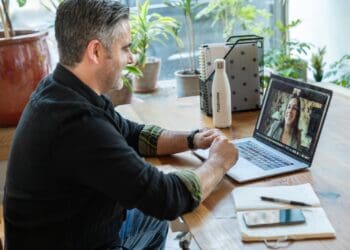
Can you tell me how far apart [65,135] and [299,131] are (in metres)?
0.65

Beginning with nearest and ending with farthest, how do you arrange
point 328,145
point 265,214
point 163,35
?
point 265,214 → point 328,145 → point 163,35

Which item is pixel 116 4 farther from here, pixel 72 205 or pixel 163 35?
pixel 163 35

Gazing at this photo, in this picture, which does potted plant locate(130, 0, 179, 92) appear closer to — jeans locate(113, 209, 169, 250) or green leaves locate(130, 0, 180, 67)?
green leaves locate(130, 0, 180, 67)

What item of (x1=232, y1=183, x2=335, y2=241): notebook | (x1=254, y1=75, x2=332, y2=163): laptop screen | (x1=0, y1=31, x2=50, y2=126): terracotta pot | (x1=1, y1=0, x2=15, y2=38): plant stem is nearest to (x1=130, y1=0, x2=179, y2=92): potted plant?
(x1=0, y1=31, x2=50, y2=126): terracotta pot

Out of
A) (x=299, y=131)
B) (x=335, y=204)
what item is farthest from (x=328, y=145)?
(x=335, y=204)

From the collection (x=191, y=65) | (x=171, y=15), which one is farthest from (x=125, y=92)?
(x=171, y=15)

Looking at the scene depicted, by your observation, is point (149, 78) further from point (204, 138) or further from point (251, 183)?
point (251, 183)

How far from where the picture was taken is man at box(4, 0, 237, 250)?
1.15 meters

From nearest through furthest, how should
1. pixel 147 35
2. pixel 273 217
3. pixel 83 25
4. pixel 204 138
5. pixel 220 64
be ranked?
pixel 273 217 < pixel 83 25 < pixel 204 138 < pixel 220 64 < pixel 147 35

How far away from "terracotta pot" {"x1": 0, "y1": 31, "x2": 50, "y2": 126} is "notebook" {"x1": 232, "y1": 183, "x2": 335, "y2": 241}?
1.61m

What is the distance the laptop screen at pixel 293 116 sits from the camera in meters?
1.34

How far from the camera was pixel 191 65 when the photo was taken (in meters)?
3.42

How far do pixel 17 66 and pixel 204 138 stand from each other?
1348mm

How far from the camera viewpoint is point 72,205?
4.06ft
